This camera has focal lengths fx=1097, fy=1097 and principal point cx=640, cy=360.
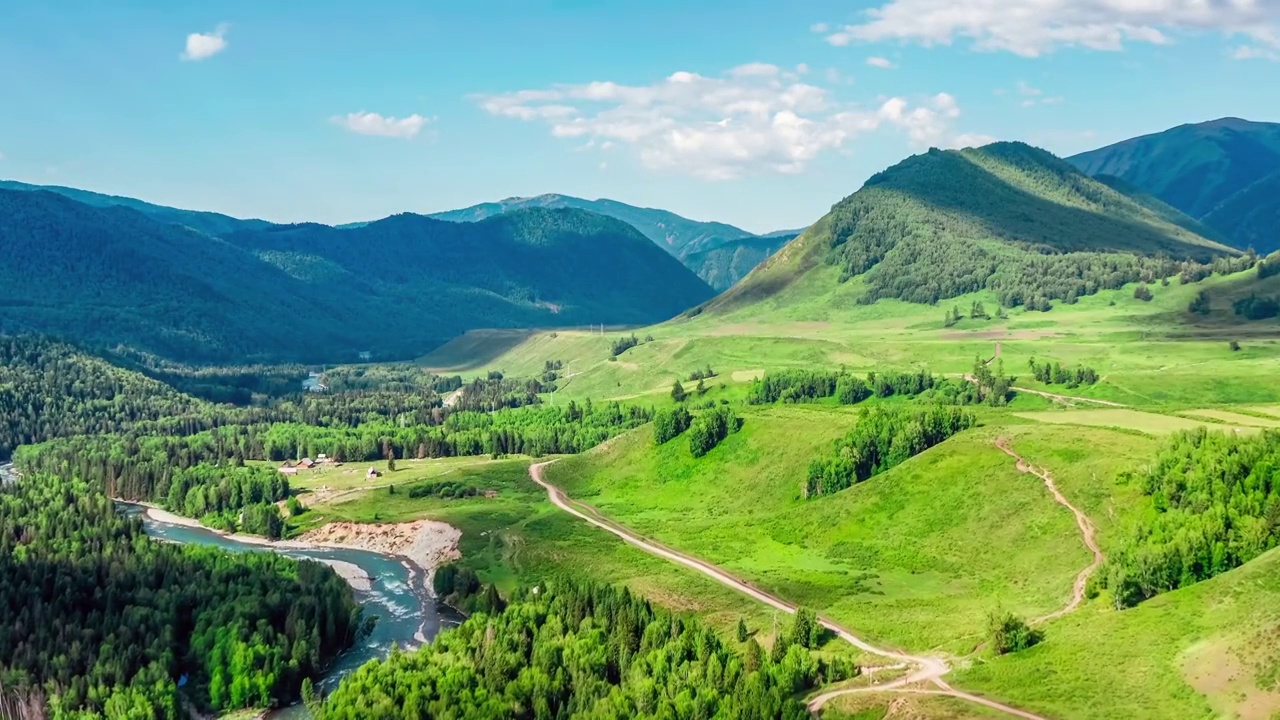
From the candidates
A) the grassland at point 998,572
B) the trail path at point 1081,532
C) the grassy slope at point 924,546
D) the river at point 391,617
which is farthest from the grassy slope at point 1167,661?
the river at point 391,617

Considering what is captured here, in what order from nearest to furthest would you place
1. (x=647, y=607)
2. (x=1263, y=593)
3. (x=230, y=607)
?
(x=1263, y=593) < (x=647, y=607) < (x=230, y=607)

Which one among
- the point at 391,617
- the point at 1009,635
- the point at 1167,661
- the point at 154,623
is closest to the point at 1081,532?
the point at 1009,635

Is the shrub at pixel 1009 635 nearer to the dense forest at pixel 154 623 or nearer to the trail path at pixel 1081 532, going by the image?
the trail path at pixel 1081 532

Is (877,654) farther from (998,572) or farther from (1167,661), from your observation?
(998,572)

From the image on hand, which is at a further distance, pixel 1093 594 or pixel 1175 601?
pixel 1093 594

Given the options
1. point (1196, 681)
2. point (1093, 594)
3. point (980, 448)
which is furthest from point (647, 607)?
point (980, 448)

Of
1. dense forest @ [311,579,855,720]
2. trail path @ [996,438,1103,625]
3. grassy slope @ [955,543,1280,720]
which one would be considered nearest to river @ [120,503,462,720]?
dense forest @ [311,579,855,720]

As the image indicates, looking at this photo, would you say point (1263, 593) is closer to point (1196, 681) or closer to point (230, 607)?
point (1196, 681)

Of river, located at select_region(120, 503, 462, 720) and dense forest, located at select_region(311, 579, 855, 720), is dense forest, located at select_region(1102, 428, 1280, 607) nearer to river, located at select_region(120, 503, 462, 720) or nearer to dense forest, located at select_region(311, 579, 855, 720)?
dense forest, located at select_region(311, 579, 855, 720)
